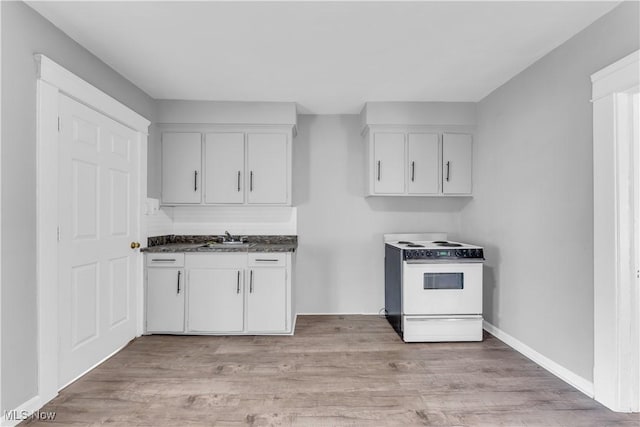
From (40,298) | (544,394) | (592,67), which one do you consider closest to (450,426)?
(544,394)

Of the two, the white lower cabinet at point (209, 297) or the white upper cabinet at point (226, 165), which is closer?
the white lower cabinet at point (209, 297)

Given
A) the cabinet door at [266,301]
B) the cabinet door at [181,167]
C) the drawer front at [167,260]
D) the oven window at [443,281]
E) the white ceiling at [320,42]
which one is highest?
the white ceiling at [320,42]

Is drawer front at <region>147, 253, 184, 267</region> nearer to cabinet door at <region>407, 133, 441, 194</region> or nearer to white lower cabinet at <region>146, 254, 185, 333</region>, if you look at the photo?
white lower cabinet at <region>146, 254, 185, 333</region>

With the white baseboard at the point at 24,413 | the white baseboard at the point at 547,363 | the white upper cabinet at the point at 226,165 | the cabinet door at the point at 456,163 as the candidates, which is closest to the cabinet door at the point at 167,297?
the white upper cabinet at the point at 226,165

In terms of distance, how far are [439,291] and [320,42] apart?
2392 mm

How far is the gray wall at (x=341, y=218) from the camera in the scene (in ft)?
14.0

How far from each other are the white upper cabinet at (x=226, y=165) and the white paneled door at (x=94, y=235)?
1.57ft

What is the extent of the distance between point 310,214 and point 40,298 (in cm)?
268

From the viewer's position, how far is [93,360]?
9.00 feet

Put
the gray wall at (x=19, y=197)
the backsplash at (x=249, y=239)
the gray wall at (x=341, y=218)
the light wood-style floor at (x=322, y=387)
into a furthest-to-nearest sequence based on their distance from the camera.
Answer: the gray wall at (x=341, y=218), the backsplash at (x=249, y=239), the light wood-style floor at (x=322, y=387), the gray wall at (x=19, y=197)

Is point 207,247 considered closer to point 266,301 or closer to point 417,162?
point 266,301

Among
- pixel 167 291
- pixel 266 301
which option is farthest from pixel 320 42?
pixel 167 291

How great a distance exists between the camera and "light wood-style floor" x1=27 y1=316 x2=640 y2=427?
210cm

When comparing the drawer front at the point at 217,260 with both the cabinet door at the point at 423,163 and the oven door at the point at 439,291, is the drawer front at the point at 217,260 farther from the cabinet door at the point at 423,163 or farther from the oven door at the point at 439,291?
the cabinet door at the point at 423,163
